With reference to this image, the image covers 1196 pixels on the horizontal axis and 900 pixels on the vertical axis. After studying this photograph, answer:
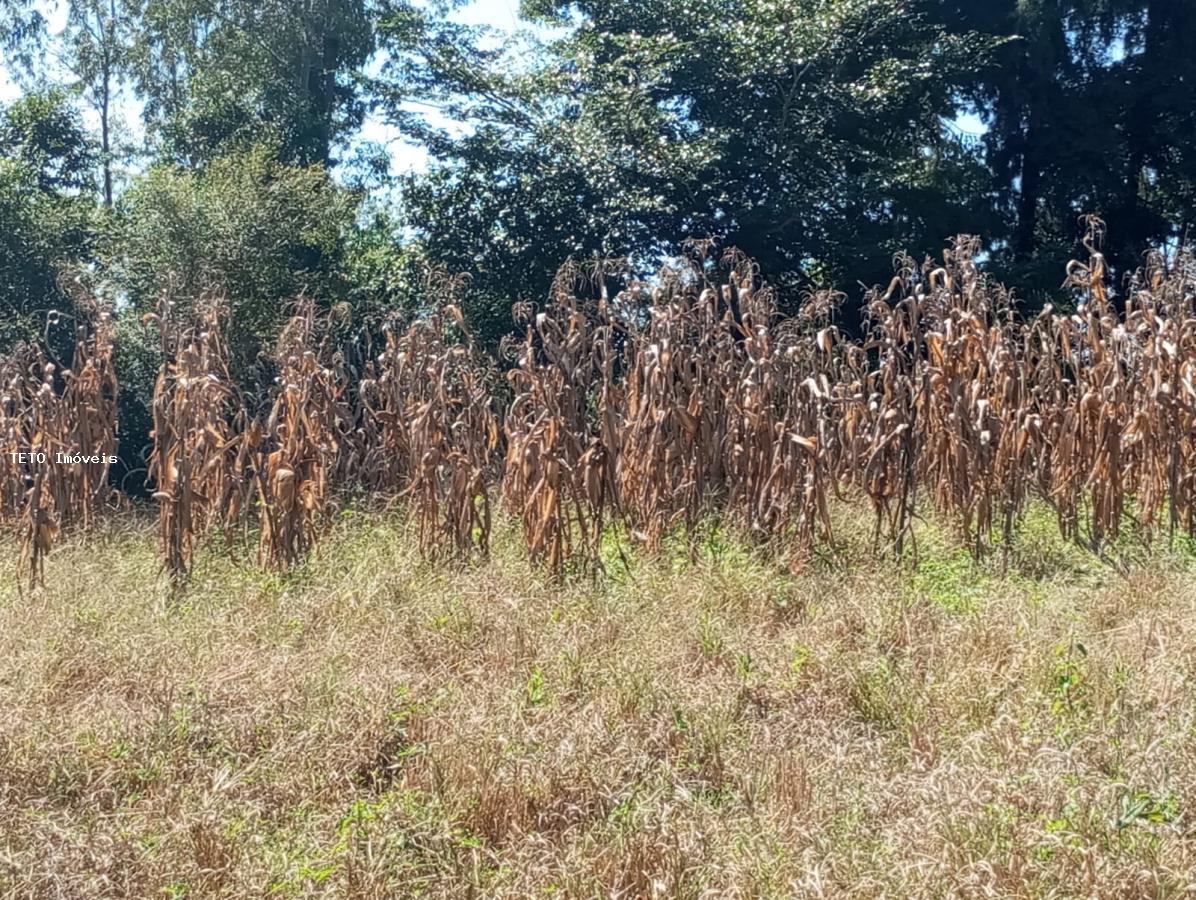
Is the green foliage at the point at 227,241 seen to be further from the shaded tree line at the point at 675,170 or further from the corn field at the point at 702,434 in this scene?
the corn field at the point at 702,434

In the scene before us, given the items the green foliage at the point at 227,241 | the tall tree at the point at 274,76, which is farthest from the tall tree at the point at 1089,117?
the tall tree at the point at 274,76

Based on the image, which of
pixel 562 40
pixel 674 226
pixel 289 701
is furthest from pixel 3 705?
pixel 562 40

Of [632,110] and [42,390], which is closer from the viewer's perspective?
[42,390]

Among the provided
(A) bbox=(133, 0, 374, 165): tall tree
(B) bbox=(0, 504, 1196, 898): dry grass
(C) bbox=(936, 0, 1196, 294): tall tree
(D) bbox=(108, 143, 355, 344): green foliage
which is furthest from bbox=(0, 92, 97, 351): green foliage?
(C) bbox=(936, 0, 1196, 294): tall tree

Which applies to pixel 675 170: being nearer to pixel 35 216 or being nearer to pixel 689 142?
pixel 689 142

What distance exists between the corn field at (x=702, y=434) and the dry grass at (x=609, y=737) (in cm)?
53

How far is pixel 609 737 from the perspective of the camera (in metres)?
3.57

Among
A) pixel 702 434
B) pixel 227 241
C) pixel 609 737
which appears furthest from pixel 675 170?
pixel 609 737

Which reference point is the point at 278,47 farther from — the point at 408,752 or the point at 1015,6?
the point at 408,752

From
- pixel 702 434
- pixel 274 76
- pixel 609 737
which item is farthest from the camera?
pixel 274 76

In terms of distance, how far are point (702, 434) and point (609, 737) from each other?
2.78 meters

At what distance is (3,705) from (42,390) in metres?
3.84

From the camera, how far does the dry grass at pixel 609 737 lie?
2.88 m

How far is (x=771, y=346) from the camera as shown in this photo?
6301 mm
